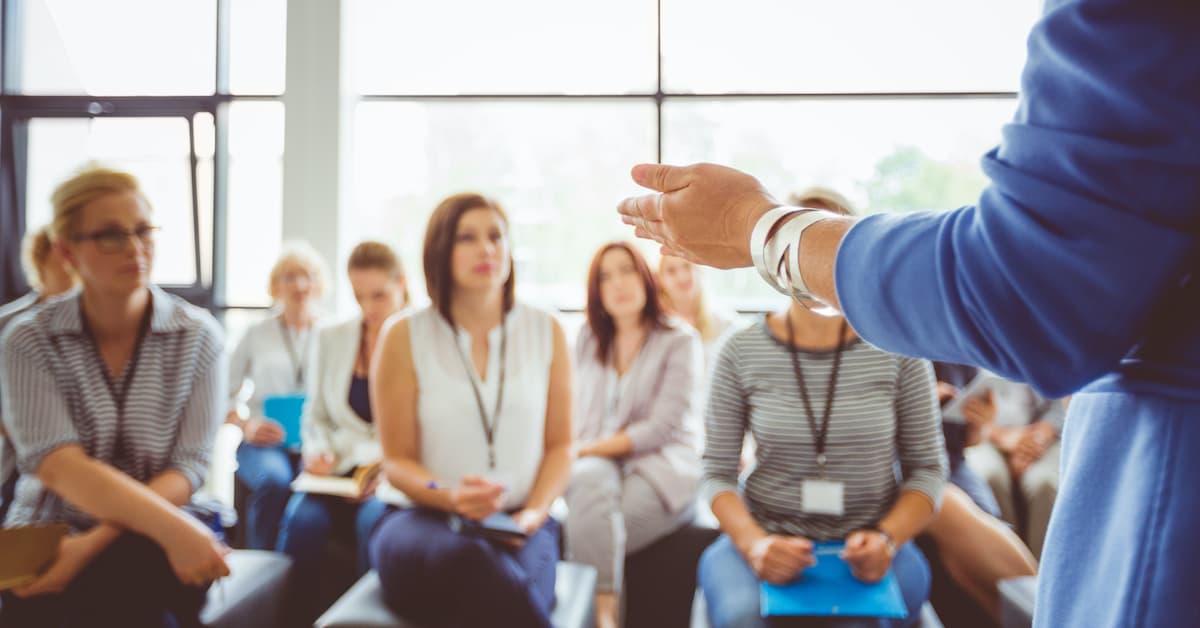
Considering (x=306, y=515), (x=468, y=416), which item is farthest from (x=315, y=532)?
(x=468, y=416)

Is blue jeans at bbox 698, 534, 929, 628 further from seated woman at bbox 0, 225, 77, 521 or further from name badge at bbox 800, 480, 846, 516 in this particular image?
seated woman at bbox 0, 225, 77, 521

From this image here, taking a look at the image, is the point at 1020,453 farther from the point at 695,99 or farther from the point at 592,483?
the point at 695,99

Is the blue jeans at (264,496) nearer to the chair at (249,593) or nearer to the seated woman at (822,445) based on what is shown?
the chair at (249,593)

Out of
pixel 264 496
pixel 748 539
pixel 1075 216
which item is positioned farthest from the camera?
pixel 264 496

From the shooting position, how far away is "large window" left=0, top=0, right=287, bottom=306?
18.2 ft

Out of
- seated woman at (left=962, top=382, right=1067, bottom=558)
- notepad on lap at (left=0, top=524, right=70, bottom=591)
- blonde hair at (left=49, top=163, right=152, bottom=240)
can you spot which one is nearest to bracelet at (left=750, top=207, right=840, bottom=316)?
notepad on lap at (left=0, top=524, right=70, bottom=591)

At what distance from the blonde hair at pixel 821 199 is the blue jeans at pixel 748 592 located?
1012 millimetres

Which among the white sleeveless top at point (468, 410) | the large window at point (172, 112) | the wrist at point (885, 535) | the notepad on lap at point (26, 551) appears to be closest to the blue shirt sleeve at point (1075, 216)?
the wrist at point (885, 535)

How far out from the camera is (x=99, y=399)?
2229mm

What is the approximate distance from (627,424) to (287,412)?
1.77 m

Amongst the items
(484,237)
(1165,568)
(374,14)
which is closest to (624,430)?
(484,237)

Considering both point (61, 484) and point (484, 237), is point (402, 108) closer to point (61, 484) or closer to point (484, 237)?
point (484, 237)

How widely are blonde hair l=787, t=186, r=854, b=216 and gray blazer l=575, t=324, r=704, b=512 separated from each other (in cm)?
134

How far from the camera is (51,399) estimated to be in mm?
2160
